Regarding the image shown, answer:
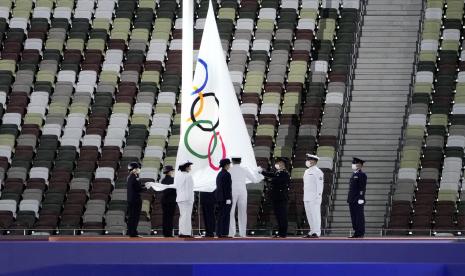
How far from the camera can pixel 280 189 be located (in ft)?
74.8

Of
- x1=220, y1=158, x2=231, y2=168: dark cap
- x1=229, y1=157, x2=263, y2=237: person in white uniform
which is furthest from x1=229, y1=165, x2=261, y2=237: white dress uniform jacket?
A: x1=220, y1=158, x2=231, y2=168: dark cap

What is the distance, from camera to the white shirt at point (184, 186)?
22.2 metres

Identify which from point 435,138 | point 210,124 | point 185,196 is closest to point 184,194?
point 185,196

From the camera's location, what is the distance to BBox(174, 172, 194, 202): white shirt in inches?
872

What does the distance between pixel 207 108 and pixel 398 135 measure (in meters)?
6.67

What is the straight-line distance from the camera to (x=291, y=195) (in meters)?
27.2

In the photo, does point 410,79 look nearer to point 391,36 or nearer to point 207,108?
point 391,36

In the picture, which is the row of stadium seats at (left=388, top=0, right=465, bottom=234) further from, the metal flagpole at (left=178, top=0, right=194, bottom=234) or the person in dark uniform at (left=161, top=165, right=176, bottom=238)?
the metal flagpole at (left=178, top=0, right=194, bottom=234)

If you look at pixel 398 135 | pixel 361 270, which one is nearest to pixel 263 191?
pixel 398 135

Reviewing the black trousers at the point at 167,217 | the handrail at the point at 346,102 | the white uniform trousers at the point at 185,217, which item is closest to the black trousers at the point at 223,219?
the white uniform trousers at the point at 185,217

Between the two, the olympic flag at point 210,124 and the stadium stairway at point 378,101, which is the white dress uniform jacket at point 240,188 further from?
the stadium stairway at point 378,101

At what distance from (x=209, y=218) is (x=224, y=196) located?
93 centimetres

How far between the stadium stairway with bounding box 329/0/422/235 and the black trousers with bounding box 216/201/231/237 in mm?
4884

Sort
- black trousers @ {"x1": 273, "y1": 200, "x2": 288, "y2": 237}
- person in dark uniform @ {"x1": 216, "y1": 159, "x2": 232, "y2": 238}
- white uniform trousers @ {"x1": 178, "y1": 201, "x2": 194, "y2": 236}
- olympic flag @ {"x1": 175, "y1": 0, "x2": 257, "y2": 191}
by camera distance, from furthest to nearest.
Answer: olympic flag @ {"x1": 175, "y1": 0, "x2": 257, "y2": 191}, black trousers @ {"x1": 273, "y1": 200, "x2": 288, "y2": 237}, white uniform trousers @ {"x1": 178, "y1": 201, "x2": 194, "y2": 236}, person in dark uniform @ {"x1": 216, "y1": 159, "x2": 232, "y2": 238}
